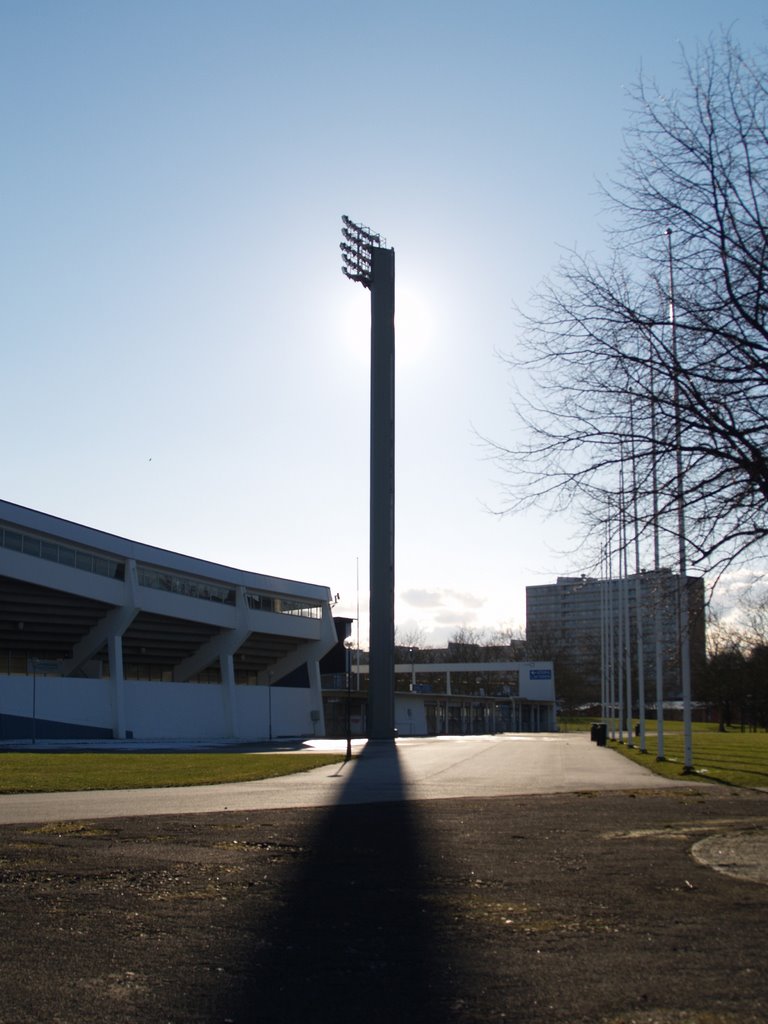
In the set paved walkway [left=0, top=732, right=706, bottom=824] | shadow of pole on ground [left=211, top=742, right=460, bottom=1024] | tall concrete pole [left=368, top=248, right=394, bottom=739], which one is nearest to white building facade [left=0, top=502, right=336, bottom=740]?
tall concrete pole [left=368, top=248, right=394, bottom=739]

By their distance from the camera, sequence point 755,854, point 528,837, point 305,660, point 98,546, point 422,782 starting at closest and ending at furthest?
point 755,854
point 528,837
point 422,782
point 98,546
point 305,660

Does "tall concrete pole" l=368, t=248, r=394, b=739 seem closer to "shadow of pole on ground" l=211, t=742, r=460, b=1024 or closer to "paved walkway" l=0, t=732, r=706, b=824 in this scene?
"paved walkway" l=0, t=732, r=706, b=824

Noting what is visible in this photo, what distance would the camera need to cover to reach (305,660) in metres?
73.4

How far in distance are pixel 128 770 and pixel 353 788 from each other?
7.27 m

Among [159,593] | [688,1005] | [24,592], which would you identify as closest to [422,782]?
[688,1005]

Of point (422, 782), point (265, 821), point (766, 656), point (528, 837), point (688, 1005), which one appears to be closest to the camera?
point (688, 1005)

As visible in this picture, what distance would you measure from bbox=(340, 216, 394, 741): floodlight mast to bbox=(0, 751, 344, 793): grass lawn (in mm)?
20805

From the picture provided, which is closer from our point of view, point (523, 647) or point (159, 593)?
point (159, 593)

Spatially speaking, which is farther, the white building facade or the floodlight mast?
the floodlight mast

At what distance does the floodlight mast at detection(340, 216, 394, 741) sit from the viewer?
56031 millimetres

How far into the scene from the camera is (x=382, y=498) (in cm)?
5719

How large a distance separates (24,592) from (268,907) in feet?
146

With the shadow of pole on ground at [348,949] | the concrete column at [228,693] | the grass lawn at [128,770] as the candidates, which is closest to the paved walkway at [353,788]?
the grass lawn at [128,770]

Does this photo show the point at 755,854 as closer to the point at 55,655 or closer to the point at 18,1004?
the point at 18,1004
